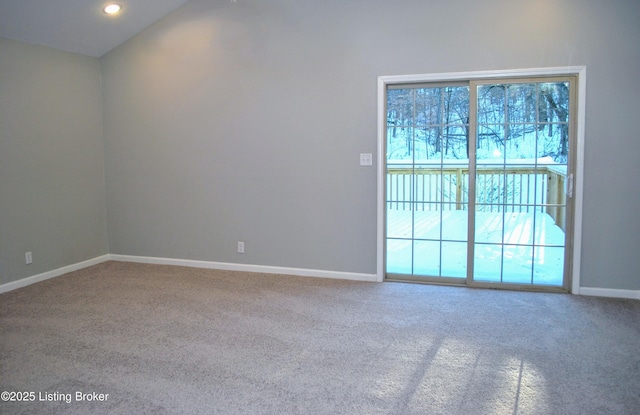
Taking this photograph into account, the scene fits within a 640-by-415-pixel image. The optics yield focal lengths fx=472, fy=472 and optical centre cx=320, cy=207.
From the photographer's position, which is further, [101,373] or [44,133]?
[44,133]

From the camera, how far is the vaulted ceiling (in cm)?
408

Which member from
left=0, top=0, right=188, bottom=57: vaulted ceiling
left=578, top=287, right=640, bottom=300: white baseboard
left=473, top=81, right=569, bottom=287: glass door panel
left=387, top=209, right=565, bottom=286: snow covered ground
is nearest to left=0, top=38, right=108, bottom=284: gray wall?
left=0, top=0, right=188, bottom=57: vaulted ceiling

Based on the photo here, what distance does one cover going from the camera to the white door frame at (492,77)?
400 cm

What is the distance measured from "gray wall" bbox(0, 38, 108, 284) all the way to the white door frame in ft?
10.7

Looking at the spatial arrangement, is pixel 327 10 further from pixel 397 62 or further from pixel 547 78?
pixel 547 78

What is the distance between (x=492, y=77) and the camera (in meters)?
4.19

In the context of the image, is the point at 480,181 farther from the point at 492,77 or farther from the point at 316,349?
the point at 316,349

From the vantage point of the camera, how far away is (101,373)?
2785mm

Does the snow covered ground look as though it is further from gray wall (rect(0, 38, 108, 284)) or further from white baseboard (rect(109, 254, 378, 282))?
gray wall (rect(0, 38, 108, 284))

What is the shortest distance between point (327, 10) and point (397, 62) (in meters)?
0.86

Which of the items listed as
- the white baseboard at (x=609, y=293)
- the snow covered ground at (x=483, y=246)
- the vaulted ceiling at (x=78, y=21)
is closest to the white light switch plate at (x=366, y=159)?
the snow covered ground at (x=483, y=246)

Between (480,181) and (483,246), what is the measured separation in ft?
2.03

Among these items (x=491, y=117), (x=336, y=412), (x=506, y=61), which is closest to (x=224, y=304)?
(x=336, y=412)

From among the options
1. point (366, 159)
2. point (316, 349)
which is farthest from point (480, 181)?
point (316, 349)
